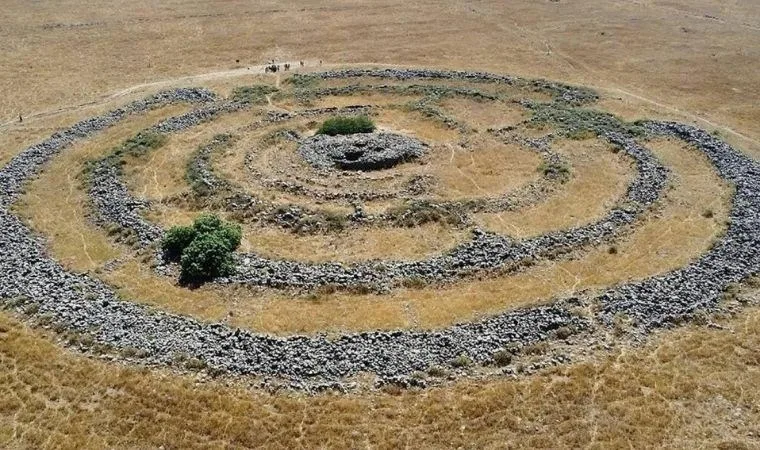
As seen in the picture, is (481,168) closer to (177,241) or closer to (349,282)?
(349,282)

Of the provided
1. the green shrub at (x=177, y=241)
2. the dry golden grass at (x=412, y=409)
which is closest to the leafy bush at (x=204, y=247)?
the green shrub at (x=177, y=241)

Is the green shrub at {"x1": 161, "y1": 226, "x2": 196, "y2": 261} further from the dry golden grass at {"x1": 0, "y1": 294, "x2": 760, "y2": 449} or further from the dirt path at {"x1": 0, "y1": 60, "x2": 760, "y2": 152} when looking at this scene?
the dirt path at {"x1": 0, "y1": 60, "x2": 760, "y2": 152}

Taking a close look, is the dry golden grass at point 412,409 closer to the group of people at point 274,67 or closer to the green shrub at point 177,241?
the green shrub at point 177,241

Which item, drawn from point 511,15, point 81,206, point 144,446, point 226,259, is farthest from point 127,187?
point 511,15

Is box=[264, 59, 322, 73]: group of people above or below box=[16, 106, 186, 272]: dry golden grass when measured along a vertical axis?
above

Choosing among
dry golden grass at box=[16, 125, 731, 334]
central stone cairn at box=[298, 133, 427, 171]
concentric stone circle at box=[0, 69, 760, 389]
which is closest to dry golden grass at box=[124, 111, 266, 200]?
concentric stone circle at box=[0, 69, 760, 389]

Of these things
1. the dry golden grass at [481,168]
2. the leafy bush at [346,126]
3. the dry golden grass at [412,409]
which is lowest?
the dry golden grass at [412,409]
